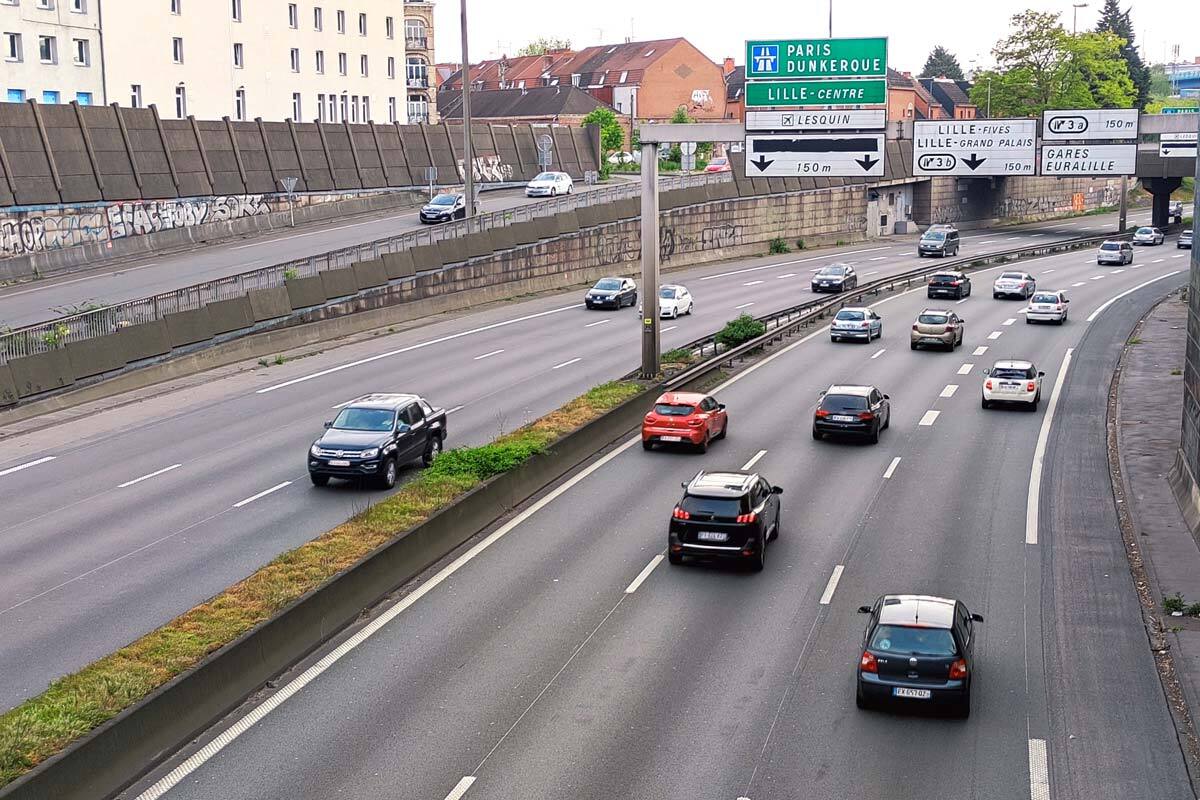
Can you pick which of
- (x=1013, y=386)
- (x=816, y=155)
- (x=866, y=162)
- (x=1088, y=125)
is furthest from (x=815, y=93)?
(x=1013, y=386)

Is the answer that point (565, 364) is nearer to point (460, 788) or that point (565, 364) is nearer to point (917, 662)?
point (917, 662)

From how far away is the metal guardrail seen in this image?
1448 inches

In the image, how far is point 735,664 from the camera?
18438mm

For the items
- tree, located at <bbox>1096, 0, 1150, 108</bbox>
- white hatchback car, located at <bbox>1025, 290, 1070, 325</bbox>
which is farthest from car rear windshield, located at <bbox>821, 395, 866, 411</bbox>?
tree, located at <bbox>1096, 0, 1150, 108</bbox>

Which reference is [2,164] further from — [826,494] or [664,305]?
[826,494]

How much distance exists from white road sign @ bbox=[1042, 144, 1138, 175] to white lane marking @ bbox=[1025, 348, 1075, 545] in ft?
22.6

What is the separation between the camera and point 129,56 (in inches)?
3199

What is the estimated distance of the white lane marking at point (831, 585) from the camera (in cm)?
2141

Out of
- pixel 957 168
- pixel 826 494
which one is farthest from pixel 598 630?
pixel 957 168

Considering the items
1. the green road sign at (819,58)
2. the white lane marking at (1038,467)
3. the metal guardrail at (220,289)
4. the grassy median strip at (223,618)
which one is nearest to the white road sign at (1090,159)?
the white lane marking at (1038,467)

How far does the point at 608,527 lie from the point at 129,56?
219 ft

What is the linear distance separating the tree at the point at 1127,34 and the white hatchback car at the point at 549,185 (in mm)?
107368

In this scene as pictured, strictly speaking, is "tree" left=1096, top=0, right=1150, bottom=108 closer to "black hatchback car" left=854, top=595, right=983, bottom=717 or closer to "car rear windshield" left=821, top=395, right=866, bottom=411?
"car rear windshield" left=821, top=395, right=866, bottom=411

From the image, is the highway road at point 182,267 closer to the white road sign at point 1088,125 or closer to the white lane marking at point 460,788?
the white road sign at point 1088,125
